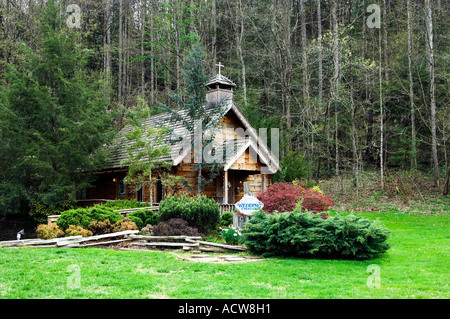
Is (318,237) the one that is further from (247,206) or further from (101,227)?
(101,227)

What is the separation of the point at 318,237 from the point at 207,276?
3452 mm

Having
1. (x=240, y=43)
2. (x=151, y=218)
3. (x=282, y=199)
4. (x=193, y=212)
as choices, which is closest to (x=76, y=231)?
(x=151, y=218)

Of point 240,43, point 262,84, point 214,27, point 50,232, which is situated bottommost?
point 50,232

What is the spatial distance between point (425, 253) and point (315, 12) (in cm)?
3287

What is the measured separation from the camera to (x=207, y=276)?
8.09 m

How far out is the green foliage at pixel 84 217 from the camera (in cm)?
1370

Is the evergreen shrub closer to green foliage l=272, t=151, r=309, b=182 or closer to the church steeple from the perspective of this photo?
the church steeple

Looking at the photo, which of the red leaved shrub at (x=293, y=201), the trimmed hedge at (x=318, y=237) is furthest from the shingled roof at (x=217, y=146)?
the trimmed hedge at (x=318, y=237)

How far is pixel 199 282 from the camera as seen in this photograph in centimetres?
742

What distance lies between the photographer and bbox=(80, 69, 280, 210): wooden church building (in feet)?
63.0

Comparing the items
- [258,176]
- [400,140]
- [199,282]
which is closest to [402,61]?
[400,140]

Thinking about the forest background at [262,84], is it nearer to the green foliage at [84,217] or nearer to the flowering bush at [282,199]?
the green foliage at [84,217]

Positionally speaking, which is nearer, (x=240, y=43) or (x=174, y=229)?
(x=174, y=229)
